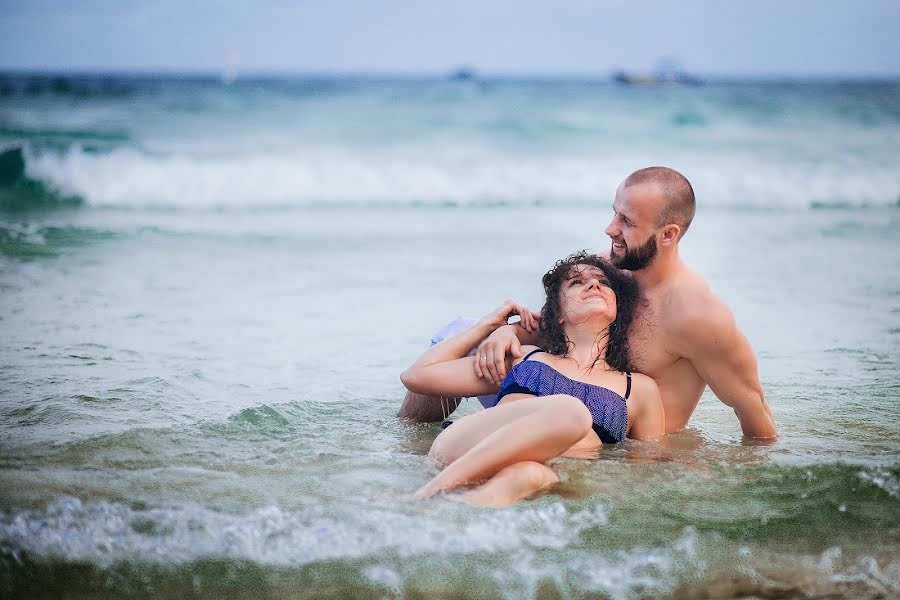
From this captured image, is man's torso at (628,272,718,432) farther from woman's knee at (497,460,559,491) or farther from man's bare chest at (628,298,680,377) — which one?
woman's knee at (497,460,559,491)

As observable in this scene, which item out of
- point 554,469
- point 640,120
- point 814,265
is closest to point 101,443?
point 554,469

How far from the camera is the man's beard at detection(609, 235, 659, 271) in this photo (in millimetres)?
4734

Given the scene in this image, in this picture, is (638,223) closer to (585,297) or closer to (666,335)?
(585,297)

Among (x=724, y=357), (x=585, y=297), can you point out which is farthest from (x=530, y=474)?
(x=724, y=357)

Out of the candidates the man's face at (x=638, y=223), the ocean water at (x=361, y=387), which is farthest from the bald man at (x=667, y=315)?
the ocean water at (x=361, y=387)

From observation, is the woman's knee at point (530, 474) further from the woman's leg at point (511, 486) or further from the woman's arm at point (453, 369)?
the woman's arm at point (453, 369)

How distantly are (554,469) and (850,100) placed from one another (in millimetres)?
33049

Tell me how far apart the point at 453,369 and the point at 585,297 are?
0.74 metres

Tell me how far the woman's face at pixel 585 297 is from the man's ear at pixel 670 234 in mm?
345

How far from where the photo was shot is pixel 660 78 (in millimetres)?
42219

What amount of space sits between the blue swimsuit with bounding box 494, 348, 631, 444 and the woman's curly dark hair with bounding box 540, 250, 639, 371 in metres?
0.16

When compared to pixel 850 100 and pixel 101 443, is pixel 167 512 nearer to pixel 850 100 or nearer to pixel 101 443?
pixel 101 443

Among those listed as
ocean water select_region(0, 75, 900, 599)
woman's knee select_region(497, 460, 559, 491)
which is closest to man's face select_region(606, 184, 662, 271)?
ocean water select_region(0, 75, 900, 599)

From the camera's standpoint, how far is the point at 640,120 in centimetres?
2441
